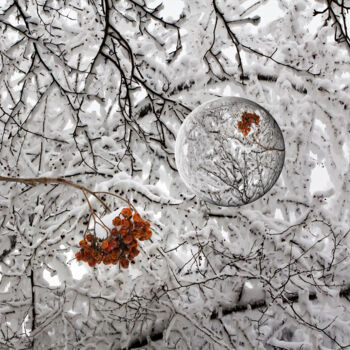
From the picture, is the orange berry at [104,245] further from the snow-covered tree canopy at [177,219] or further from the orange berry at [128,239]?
the snow-covered tree canopy at [177,219]

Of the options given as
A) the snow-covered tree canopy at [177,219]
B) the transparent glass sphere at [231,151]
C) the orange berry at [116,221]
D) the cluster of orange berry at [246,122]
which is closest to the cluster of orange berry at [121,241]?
the orange berry at [116,221]

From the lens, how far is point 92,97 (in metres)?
3.16

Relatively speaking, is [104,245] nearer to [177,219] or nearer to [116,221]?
[116,221]

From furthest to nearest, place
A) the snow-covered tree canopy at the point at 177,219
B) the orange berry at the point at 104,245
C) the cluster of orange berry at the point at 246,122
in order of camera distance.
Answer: the snow-covered tree canopy at the point at 177,219
the cluster of orange berry at the point at 246,122
the orange berry at the point at 104,245

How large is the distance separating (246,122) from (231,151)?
0.17m

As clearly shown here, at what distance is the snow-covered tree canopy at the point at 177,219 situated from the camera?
11.7 ft

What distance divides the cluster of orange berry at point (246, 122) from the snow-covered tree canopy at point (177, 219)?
1020 mm

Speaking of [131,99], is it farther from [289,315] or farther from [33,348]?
[33,348]

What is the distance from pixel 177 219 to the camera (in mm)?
4430

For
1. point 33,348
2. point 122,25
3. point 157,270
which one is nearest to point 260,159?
point 157,270

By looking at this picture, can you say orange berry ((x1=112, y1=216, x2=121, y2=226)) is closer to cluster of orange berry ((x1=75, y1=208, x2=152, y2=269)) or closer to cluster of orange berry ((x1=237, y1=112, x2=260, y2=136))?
cluster of orange berry ((x1=75, y1=208, x2=152, y2=269))

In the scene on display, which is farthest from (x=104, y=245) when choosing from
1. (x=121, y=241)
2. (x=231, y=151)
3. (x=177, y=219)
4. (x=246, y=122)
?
(x=177, y=219)

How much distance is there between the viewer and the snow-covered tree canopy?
3557mm

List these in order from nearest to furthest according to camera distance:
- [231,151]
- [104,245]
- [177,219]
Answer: [104,245] → [231,151] → [177,219]
